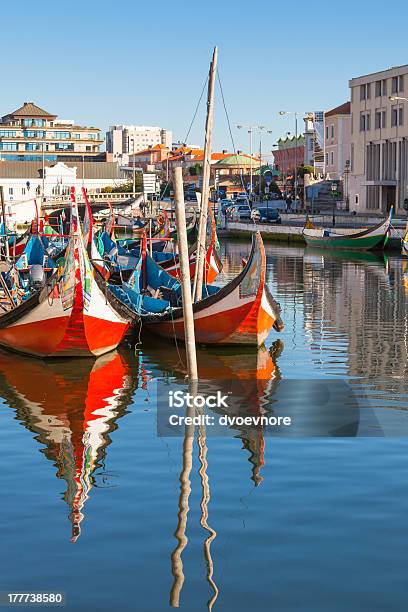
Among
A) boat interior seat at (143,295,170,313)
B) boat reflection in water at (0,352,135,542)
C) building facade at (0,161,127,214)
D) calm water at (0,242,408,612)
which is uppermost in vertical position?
building facade at (0,161,127,214)

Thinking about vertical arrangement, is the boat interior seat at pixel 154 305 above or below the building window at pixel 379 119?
below

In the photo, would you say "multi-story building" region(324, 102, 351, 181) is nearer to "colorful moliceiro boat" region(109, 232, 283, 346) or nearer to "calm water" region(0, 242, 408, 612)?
"colorful moliceiro boat" region(109, 232, 283, 346)

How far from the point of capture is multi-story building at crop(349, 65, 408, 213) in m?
85.9

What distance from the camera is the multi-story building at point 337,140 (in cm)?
10962

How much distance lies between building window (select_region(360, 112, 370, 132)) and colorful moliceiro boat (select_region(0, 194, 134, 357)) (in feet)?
232

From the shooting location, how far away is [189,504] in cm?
1270

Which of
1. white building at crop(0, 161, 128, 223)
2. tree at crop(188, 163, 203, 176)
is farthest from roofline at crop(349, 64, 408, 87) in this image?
tree at crop(188, 163, 203, 176)

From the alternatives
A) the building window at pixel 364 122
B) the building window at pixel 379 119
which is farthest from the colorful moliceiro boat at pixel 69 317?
the building window at pixel 364 122

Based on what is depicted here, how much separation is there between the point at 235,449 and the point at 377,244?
49772 millimetres

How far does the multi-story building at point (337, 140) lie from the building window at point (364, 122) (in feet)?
42.4

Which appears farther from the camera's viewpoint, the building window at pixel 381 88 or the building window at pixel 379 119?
the building window at pixel 379 119

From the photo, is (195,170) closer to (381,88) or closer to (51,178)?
(51,178)

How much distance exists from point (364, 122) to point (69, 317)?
73.6m

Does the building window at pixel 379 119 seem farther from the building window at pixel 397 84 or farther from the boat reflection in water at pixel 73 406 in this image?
the boat reflection in water at pixel 73 406
